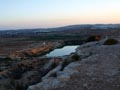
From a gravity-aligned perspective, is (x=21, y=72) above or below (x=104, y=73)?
below

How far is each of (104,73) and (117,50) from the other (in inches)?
227

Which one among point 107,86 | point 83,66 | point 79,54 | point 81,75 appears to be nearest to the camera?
point 107,86

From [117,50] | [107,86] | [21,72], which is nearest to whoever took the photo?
[107,86]

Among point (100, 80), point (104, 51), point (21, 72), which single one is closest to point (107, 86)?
point (100, 80)

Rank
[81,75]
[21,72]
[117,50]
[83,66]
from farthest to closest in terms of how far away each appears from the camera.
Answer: [21,72], [117,50], [83,66], [81,75]

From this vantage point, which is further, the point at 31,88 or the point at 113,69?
the point at 113,69

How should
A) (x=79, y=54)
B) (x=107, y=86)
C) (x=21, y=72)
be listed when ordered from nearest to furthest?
(x=107, y=86)
(x=79, y=54)
(x=21, y=72)

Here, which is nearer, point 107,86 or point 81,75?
point 107,86

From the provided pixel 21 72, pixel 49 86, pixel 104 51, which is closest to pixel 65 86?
pixel 49 86

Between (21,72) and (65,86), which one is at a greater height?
(65,86)

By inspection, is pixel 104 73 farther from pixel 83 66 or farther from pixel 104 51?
pixel 104 51

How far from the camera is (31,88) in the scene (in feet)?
50.8

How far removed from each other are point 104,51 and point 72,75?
6094mm

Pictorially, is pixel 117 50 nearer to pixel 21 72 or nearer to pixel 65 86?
pixel 65 86
